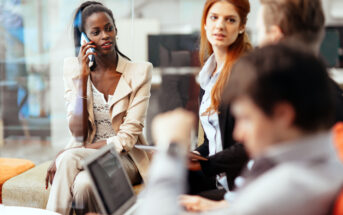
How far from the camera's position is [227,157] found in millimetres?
1857

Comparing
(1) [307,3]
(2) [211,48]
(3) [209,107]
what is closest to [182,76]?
(2) [211,48]

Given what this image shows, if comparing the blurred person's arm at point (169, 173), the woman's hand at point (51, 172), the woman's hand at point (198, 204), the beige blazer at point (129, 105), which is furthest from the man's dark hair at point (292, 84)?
the woman's hand at point (51, 172)

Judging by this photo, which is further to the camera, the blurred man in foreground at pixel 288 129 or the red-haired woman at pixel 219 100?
the red-haired woman at pixel 219 100

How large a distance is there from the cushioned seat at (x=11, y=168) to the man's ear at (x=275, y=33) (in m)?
2.08

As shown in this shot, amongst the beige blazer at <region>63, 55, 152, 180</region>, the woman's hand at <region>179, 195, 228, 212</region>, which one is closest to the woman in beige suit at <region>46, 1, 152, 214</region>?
the beige blazer at <region>63, 55, 152, 180</region>

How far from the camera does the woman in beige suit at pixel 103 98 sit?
2.38m

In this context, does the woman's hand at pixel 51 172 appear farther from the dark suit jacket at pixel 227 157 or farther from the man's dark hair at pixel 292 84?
the man's dark hair at pixel 292 84

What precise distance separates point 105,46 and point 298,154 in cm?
168

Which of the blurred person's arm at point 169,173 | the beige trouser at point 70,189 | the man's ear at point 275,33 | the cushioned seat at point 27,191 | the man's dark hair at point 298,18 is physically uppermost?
the man's dark hair at point 298,18

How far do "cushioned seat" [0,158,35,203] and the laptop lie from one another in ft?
4.74

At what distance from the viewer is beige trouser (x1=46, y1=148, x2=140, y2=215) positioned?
7.49 ft

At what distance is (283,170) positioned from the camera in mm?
922

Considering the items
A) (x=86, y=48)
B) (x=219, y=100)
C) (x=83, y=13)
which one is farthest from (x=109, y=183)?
(x=83, y=13)

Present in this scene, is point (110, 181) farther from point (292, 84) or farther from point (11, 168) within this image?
point (11, 168)
